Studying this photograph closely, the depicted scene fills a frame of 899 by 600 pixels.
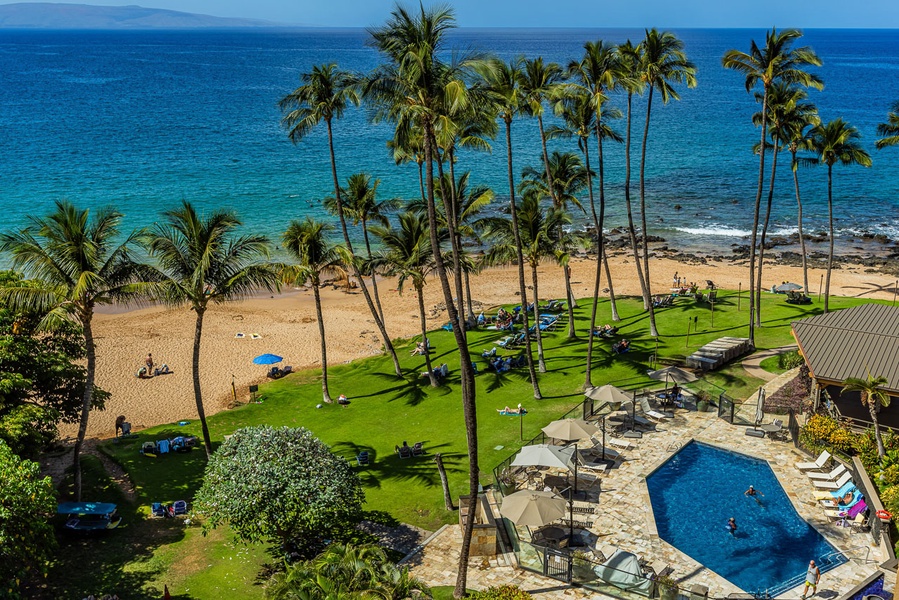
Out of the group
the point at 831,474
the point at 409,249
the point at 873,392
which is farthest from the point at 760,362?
the point at 409,249

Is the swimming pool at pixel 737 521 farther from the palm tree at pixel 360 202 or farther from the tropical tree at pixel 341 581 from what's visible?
the palm tree at pixel 360 202

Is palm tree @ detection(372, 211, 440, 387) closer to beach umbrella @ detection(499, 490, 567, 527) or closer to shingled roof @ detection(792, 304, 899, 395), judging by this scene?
beach umbrella @ detection(499, 490, 567, 527)

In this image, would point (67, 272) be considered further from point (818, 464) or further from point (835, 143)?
point (835, 143)

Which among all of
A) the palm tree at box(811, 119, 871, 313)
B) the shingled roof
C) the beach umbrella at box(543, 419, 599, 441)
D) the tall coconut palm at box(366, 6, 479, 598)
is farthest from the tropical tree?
the palm tree at box(811, 119, 871, 313)

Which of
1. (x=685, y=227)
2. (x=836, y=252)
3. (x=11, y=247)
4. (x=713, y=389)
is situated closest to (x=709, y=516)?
(x=713, y=389)

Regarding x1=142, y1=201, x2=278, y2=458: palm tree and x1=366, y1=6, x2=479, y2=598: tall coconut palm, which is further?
x1=142, y1=201, x2=278, y2=458: palm tree

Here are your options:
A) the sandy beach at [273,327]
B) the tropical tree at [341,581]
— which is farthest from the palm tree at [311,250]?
the tropical tree at [341,581]

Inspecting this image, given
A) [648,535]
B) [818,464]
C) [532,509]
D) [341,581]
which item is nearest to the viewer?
[341,581]
